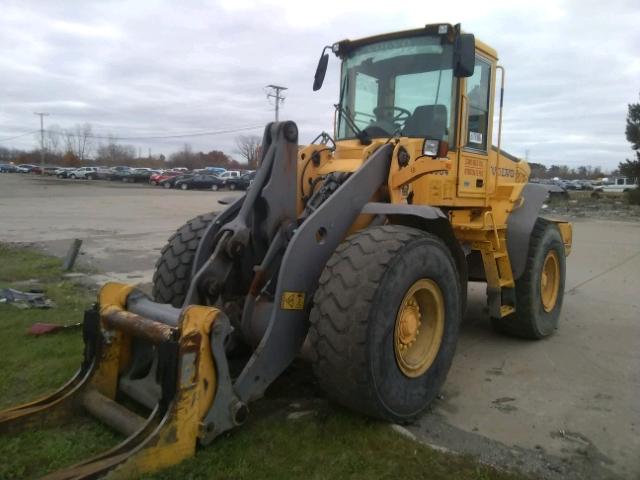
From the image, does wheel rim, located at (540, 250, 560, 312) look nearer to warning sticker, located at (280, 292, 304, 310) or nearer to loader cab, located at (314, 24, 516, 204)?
loader cab, located at (314, 24, 516, 204)

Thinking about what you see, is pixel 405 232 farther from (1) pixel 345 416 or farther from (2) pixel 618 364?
(2) pixel 618 364

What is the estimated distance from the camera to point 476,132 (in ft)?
17.1

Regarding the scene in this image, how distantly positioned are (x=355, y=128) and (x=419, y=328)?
1969 millimetres

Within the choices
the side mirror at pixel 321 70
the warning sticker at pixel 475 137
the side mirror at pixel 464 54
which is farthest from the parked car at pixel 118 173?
the side mirror at pixel 464 54

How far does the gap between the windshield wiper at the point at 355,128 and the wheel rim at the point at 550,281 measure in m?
2.91

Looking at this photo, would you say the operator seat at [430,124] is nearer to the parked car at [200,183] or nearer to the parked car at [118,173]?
the parked car at [200,183]

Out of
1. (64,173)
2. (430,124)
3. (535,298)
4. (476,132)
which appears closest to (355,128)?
(430,124)

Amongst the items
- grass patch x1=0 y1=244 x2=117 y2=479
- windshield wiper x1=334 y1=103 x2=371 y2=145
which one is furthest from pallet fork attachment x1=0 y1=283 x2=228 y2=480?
windshield wiper x1=334 y1=103 x2=371 y2=145

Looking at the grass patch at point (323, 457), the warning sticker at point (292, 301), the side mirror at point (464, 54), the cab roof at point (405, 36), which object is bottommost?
the grass patch at point (323, 457)

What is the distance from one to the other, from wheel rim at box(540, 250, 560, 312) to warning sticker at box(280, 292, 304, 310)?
12.7ft

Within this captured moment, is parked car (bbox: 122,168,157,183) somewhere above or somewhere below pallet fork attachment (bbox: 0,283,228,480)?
above

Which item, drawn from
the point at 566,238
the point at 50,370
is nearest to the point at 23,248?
the point at 50,370

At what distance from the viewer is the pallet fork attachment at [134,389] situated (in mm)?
2795

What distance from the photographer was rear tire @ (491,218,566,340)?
573cm
